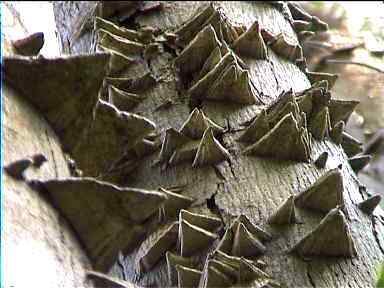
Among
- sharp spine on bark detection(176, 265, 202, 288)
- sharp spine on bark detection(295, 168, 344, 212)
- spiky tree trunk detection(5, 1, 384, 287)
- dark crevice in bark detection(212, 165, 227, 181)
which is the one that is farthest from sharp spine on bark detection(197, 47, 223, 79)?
sharp spine on bark detection(176, 265, 202, 288)

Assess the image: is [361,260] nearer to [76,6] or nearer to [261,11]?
[261,11]

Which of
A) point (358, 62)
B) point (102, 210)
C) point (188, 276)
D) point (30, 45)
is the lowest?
point (358, 62)

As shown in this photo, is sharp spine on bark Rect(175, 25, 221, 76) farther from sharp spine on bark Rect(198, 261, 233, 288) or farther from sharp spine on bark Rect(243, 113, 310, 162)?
sharp spine on bark Rect(198, 261, 233, 288)

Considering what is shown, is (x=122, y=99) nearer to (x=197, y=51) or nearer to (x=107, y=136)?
(x=197, y=51)

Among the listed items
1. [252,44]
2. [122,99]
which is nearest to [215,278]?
[122,99]

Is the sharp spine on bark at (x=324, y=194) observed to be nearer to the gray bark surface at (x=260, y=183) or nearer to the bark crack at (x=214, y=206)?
the gray bark surface at (x=260, y=183)

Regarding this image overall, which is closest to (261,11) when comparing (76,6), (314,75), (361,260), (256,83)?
(314,75)

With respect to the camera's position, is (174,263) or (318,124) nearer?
(174,263)

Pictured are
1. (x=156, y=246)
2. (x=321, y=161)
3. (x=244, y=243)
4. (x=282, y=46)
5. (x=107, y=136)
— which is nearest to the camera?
(x=107, y=136)
